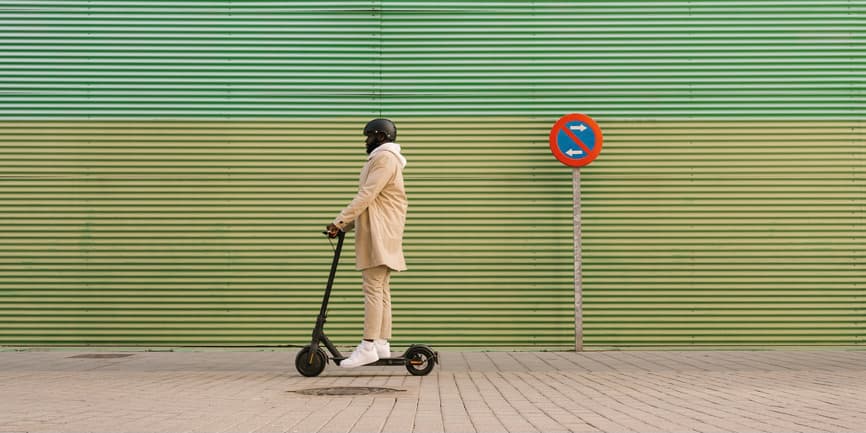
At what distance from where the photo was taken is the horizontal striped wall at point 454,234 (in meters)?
11.2

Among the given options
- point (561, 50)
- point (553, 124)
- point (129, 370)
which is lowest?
point (129, 370)

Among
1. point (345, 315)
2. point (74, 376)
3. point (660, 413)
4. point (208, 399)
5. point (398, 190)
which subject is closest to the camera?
point (660, 413)

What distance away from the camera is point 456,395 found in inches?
254

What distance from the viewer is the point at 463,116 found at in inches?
445

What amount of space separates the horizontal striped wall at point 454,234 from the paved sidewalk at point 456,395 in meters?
1.41

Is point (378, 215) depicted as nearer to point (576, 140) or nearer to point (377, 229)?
point (377, 229)

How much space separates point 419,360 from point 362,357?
45 cm

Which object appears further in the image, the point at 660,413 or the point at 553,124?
the point at 553,124

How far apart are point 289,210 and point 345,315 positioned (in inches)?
53.3

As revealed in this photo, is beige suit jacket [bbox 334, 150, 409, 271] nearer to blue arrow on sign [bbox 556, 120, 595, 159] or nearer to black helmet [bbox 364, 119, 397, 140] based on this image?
black helmet [bbox 364, 119, 397, 140]

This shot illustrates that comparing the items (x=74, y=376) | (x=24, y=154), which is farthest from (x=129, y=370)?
(x=24, y=154)

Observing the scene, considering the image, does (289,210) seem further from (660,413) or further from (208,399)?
(660,413)

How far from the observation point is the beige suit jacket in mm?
8047

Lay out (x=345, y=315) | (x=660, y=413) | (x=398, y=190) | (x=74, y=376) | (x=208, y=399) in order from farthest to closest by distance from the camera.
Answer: (x=345, y=315) → (x=398, y=190) → (x=74, y=376) → (x=208, y=399) → (x=660, y=413)
